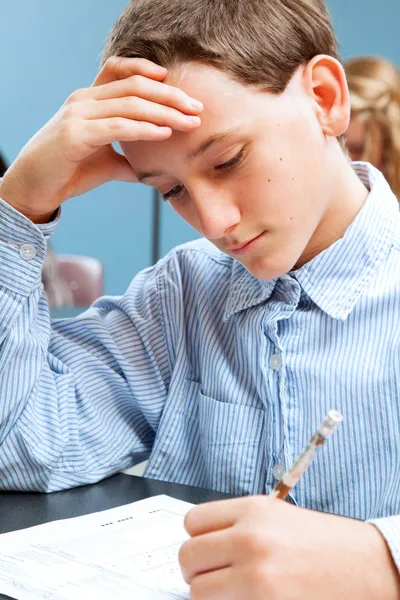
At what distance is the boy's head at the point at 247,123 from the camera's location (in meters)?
0.87

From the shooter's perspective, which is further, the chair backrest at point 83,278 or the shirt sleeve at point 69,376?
the chair backrest at point 83,278

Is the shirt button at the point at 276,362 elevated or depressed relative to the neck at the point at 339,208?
depressed

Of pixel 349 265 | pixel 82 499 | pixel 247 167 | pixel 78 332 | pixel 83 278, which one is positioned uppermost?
pixel 247 167

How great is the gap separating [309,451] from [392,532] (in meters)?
0.10

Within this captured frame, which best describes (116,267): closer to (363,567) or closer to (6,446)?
(6,446)

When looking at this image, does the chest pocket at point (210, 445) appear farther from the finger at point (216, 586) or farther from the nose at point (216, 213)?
the finger at point (216, 586)

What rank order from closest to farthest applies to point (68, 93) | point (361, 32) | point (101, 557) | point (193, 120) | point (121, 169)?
point (101, 557) → point (193, 120) → point (121, 169) → point (68, 93) → point (361, 32)

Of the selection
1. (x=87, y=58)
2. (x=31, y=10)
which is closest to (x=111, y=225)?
(x=87, y=58)

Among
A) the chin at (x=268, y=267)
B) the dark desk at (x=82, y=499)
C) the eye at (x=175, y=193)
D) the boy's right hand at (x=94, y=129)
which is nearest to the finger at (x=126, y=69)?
the boy's right hand at (x=94, y=129)

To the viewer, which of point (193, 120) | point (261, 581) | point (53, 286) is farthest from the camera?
point (53, 286)

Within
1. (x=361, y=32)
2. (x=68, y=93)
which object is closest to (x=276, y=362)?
(x=68, y=93)

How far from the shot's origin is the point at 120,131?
2.96ft

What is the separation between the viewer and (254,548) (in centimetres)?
58

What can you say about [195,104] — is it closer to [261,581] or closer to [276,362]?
[276,362]
